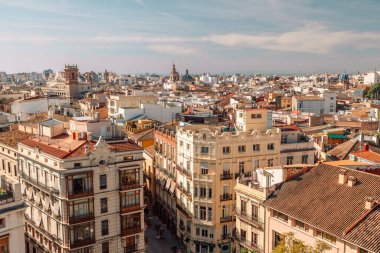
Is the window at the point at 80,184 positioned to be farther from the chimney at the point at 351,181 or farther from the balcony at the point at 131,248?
the chimney at the point at 351,181

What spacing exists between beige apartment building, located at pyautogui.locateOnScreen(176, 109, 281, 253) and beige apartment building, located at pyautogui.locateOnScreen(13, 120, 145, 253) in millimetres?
9616

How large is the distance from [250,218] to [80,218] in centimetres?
1900

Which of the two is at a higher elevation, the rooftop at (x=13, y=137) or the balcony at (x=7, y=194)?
the rooftop at (x=13, y=137)

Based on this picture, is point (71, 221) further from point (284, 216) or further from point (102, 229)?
point (284, 216)

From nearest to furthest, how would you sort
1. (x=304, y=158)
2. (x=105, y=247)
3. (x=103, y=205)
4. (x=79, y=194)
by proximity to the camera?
(x=79, y=194)
(x=103, y=205)
(x=105, y=247)
(x=304, y=158)

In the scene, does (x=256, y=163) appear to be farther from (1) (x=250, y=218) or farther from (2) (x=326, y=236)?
(2) (x=326, y=236)

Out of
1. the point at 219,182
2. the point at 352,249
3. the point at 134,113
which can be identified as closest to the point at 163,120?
the point at 134,113

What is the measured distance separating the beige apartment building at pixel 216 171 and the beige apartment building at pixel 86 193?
9.62m

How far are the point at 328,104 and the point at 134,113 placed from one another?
76950 mm

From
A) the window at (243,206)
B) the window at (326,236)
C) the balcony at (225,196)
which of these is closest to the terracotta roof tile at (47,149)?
the window at (243,206)

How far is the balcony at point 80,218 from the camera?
4647cm

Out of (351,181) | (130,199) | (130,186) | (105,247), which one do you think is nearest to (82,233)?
(105,247)

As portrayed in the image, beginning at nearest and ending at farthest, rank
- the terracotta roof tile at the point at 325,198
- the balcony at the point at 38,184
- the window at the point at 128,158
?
the terracotta roof tile at the point at 325,198 → the balcony at the point at 38,184 → the window at the point at 128,158

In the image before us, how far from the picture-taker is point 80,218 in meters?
47.0
